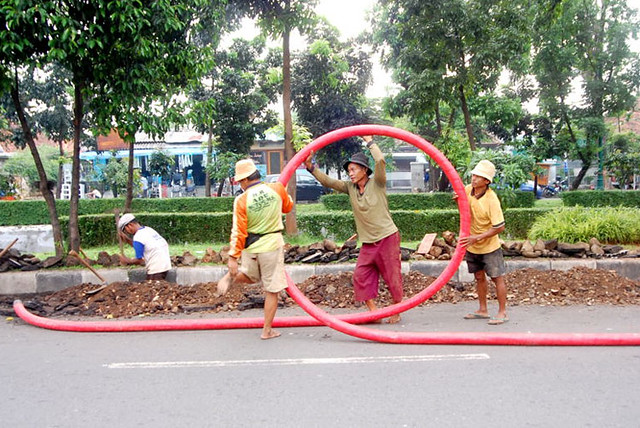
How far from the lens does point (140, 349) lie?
17.7 ft

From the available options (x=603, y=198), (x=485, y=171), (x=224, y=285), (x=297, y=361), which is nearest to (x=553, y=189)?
(x=603, y=198)

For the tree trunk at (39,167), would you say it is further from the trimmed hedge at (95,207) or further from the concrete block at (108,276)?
the trimmed hedge at (95,207)

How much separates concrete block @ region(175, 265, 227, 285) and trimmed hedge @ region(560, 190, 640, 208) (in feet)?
41.6

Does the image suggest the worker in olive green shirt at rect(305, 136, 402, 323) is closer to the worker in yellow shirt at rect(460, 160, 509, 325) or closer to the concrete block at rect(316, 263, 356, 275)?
the worker in yellow shirt at rect(460, 160, 509, 325)

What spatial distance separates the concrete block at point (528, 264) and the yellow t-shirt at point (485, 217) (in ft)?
7.90

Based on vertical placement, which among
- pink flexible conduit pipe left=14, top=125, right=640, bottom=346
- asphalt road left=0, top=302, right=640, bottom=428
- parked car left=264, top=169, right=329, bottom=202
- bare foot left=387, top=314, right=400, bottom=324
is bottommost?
asphalt road left=0, top=302, right=640, bottom=428

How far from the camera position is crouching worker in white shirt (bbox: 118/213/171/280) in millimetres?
7707

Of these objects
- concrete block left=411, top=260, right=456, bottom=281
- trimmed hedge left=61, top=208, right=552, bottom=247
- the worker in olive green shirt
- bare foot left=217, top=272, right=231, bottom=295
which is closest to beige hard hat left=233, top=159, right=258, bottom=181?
the worker in olive green shirt

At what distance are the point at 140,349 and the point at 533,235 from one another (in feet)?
23.6

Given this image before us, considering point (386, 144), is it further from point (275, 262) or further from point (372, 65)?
point (275, 262)

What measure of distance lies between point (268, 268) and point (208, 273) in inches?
115

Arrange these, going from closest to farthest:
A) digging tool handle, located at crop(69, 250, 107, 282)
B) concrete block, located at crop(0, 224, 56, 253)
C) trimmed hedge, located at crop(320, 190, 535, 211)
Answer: digging tool handle, located at crop(69, 250, 107, 282), concrete block, located at crop(0, 224, 56, 253), trimmed hedge, located at crop(320, 190, 535, 211)

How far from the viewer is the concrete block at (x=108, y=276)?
8.26m

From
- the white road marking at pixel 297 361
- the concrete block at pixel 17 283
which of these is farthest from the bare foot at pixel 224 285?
the concrete block at pixel 17 283
